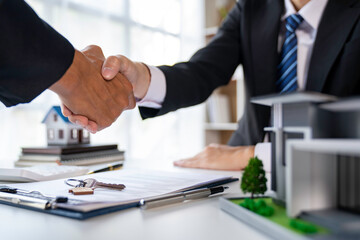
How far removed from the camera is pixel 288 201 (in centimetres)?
41

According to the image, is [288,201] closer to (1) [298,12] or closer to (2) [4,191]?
(2) [4,191]

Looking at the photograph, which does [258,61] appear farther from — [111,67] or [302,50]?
[111,67]

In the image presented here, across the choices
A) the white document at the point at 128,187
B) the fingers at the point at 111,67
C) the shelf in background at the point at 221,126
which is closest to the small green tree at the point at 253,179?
the white document at the point at 128,187

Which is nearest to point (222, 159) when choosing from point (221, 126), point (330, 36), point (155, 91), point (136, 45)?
point (155, 91)

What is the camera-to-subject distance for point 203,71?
1414 mm

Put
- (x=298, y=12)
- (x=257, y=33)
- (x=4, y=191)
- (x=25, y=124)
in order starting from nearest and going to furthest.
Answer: (x=4, y=191) < (x=298, y=12) < (x=257, y=33) < (x=25, y=124)

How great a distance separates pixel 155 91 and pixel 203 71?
327mm

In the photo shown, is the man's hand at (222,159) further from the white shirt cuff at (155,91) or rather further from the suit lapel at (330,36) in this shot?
the suit lapel at (330,36)

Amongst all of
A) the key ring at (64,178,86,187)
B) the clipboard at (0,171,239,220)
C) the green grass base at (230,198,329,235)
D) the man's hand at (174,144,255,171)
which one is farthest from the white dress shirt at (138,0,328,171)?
the green grass base at (230,198,329,235)

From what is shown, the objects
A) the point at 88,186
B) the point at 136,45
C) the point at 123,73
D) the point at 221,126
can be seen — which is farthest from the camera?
the point at 221,126

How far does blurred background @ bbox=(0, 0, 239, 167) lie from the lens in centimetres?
182

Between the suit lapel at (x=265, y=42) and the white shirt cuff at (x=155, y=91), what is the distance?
417 mm

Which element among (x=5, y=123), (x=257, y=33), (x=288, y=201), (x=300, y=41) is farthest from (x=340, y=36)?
(x=5, y=123)

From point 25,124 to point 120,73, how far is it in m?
1.00
